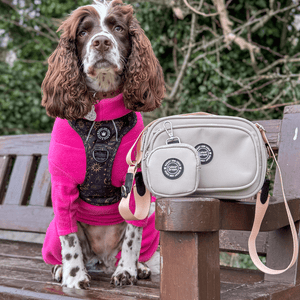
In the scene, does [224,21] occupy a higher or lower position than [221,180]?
higher

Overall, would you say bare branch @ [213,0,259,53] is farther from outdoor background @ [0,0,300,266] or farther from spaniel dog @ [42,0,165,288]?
spaniel dog @ [42,0,165,288]

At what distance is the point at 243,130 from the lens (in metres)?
1.42

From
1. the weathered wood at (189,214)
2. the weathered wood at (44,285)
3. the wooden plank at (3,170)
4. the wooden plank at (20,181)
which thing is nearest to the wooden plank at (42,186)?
the wooden plank at (20,181)

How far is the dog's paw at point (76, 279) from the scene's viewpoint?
1.91m

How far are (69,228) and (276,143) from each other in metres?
1.19

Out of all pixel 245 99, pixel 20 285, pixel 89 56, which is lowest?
pixel 20 285

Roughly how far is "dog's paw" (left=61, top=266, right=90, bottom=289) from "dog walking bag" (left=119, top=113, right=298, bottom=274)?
0.74 metres

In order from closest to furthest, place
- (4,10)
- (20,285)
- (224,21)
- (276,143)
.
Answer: (20,285)
(276,143)
(224,21)
(4,10)

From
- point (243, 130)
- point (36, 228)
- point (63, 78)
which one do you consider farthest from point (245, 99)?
point (243, 130)

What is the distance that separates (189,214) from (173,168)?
6.9 inches

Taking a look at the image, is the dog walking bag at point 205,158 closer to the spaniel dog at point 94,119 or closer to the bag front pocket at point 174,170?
the bag front pocket at point 174,170

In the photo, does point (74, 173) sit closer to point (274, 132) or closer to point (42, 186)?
point (274, 132)

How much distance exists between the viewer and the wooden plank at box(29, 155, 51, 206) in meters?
3.06

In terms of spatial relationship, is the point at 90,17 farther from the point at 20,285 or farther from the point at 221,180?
the point at 20,285
